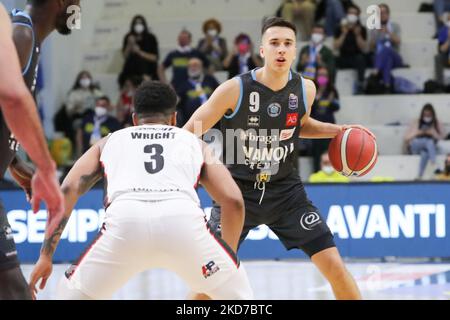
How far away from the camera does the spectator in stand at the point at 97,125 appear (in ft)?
45.9

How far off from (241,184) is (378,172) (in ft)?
27.1

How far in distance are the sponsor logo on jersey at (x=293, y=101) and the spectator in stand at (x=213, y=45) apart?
8.61 meters

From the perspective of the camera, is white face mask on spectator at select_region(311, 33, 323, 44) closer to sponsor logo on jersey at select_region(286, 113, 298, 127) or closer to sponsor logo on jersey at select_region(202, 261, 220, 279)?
sponsor logo on jersey at select_region(286, 113, 298, 127)

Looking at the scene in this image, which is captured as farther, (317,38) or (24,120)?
(317,38)

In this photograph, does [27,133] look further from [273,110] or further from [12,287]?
[273,110]

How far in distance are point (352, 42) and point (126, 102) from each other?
3.77 meters

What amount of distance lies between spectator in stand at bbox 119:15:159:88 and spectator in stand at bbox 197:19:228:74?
81cm

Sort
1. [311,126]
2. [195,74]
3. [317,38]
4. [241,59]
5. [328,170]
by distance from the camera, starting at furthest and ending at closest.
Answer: [317,38]
[241,59]
[195,74]
[328,170]
[311,126]

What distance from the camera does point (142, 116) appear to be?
15.5ft

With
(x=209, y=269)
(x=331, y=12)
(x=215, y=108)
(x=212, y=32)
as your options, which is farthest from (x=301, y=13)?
(x=209, y=269)

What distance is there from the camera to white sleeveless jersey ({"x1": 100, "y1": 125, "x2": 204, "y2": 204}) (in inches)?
174

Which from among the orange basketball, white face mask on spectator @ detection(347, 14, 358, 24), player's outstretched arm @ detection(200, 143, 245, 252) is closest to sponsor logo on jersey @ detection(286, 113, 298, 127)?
the orange basketball

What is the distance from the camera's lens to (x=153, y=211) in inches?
169
